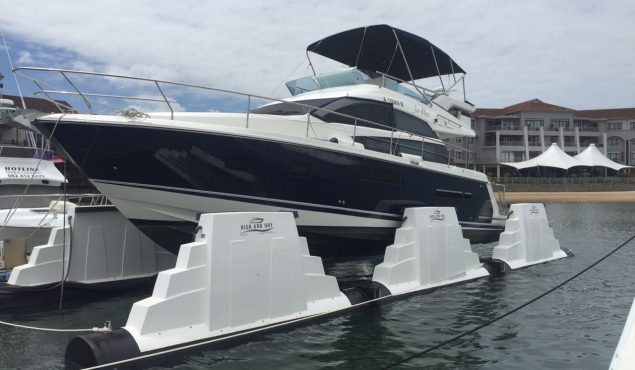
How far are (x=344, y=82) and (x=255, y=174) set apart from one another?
164 inches

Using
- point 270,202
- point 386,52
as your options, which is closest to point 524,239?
point 386,52

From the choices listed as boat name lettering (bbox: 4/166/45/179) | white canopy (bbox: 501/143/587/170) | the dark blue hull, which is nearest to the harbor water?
the dark blue hull

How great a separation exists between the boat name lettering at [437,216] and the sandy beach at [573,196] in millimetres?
42321

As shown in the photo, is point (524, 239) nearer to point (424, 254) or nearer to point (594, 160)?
point (424, 254)

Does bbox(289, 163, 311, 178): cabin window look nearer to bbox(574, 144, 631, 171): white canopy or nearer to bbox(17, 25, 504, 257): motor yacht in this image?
bbox(17, 25, 504, 257): motor yacht

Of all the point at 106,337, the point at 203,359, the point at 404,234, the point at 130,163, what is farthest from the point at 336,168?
the point at 106,337

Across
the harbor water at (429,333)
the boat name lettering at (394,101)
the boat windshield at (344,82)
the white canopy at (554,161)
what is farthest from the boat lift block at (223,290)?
the white canopy at (554,161)

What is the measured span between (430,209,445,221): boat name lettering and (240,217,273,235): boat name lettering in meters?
3.39

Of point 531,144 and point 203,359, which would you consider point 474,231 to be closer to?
point 203,359

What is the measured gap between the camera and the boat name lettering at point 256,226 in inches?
225

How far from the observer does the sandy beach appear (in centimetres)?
4959

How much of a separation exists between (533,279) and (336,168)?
4884 mm

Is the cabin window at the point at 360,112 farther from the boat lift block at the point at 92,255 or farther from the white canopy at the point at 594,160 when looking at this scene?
the white canopy at the point at 594,160

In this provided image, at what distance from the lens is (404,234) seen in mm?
8086
